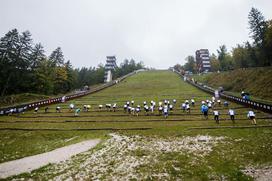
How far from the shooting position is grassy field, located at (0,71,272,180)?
1154 centimetres

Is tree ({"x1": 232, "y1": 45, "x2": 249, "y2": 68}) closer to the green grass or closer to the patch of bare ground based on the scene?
the green grass

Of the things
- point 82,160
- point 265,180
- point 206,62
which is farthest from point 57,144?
point 206,62

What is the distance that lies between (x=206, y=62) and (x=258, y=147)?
103 metres

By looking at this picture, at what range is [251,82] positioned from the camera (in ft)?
138

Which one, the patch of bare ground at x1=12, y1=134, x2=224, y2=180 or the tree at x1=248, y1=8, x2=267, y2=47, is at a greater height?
the tree at x1=248, y1=8, x2=267, y2=47

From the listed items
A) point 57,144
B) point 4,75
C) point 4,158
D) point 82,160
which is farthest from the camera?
point 4,75

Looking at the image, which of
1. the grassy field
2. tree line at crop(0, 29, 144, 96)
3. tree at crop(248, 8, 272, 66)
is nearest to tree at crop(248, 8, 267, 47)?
tree at crop(248, 8, 272, 66)

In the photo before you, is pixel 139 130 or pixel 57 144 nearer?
pixel 57 144

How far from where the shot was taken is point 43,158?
1416 centimetres

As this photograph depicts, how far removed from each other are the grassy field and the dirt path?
28.6 inches

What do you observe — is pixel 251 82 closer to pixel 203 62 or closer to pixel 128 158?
pixel 128 158

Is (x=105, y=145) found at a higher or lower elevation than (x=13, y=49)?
lower

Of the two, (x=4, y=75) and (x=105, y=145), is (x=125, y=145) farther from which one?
(x=4, y=75)

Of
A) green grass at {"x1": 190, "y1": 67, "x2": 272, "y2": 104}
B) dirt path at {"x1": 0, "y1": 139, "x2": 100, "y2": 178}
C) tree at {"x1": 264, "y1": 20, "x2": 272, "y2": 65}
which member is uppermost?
tree at {"x1": 264, "y1": 20, "x2": 272, "y2": 65}
